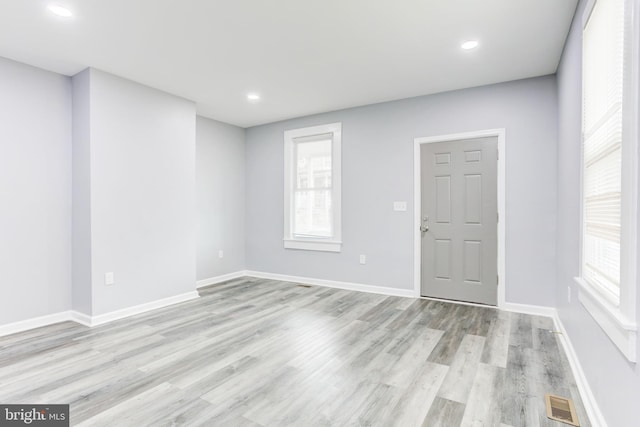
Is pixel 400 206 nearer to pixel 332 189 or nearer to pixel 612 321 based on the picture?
pixel 332 189

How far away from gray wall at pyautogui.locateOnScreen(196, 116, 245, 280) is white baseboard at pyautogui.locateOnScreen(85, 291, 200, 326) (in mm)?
800

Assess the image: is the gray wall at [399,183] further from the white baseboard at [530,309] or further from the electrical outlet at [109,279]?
the electrical outlet at [109,279]

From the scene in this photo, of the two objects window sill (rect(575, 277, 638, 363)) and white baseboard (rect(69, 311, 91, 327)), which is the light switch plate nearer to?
window sill (rect(575, 277, 638, 363))

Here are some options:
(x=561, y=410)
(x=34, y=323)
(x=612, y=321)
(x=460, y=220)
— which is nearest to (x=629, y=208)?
(x=612, y=321)

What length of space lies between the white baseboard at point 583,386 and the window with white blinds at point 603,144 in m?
0.64

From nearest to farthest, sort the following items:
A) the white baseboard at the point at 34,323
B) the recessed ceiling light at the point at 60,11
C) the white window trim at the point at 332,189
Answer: the recessed ceiling light at the point at 60,11
the white baseboard at the point at 34,323
the white window trim at the point at 332,189

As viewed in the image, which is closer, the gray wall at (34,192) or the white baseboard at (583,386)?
the white baseboard at (583,386)

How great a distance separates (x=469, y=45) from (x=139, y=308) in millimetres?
4347

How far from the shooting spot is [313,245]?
5113mm

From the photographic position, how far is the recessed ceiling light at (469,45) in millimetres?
2858

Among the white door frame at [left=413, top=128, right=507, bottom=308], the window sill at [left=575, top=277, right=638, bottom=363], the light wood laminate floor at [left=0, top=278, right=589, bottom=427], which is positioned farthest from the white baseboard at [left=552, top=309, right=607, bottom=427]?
the white door frame at [left=413, top=128, right=507, bottom=308]

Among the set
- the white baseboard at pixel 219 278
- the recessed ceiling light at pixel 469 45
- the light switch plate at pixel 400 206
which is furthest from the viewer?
the white baseboard at pixel 219 278

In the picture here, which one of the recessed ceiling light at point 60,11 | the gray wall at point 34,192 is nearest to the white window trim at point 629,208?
the recessed ceiling light at point 60,11

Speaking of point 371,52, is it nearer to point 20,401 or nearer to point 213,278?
point 20,401
